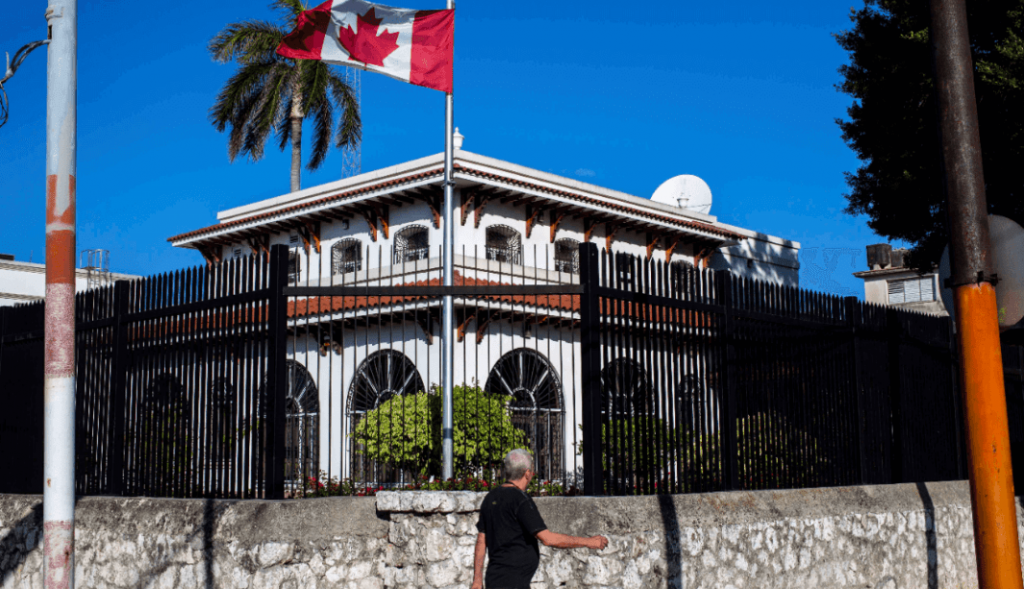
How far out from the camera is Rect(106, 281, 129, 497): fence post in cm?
842

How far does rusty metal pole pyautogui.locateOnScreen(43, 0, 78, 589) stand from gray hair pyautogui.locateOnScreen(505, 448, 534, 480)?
229cm

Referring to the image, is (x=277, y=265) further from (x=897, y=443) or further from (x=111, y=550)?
(x=897, y=443)

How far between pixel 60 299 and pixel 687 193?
33.3 meters

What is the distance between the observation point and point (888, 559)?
866cm

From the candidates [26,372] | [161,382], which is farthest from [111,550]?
[26,372]

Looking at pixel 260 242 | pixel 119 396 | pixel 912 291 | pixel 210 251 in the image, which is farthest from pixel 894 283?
pixel 119 396

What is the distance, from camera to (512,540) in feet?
17.3

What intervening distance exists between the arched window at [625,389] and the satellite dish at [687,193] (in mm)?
29430

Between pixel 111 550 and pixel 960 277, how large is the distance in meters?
6.45

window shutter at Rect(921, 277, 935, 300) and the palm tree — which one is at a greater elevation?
the palm tree

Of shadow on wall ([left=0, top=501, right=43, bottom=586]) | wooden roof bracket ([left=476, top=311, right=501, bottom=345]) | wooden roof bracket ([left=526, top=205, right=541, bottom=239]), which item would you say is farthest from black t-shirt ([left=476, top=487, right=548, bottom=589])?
wooden roof bracket ([left=526, top=205, right=541, bottom=239])

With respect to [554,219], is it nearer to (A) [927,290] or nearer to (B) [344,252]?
(B) [344,252]

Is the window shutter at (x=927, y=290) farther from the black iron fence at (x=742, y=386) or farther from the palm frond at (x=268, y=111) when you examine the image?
the black iron fence at (x=742, y=386)

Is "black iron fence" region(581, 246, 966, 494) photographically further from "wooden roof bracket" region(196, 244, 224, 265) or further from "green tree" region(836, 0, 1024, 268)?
"wooden roof bracket" region(196, 244, 224, 265)
